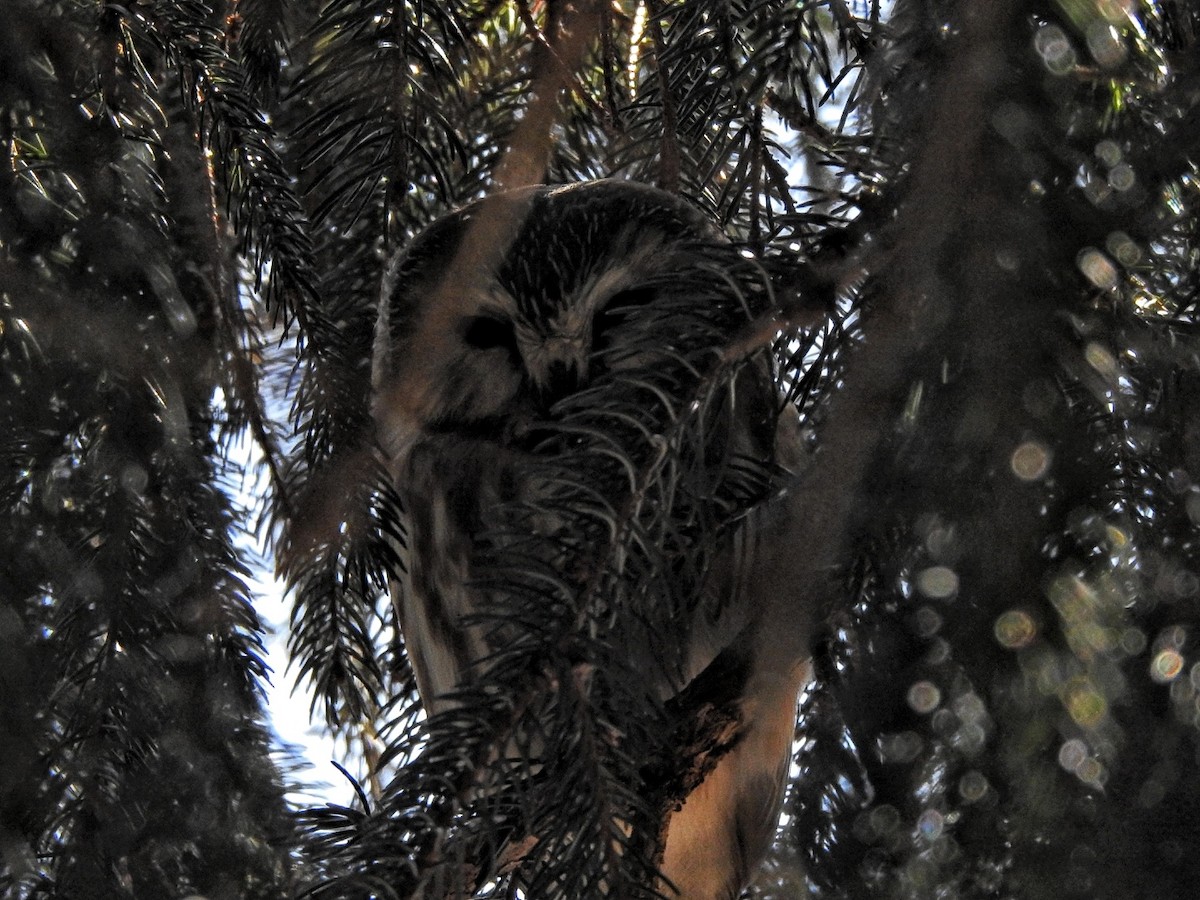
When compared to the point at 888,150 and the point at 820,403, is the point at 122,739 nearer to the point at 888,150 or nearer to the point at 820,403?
the point at 820,403

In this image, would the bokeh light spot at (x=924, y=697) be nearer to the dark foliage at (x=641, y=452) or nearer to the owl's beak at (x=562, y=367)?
the dark foliage at (x=641, y=452)

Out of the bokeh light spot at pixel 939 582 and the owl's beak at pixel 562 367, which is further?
the owl's beak at pixel 562 367

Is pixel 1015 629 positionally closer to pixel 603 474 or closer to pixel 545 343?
pixel 603 474

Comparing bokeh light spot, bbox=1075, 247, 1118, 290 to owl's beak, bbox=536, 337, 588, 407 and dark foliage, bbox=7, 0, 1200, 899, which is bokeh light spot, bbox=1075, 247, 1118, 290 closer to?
dark foliage, bbox=7, 0, 1200, 899

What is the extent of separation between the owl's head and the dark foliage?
0.27 ft

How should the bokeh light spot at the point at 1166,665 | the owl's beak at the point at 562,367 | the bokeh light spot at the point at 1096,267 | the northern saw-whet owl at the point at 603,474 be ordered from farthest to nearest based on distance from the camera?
1. the owl's beak at the point at 562,367
2. the northern saw-whet owl at the point at 603,474
3. the bokeh light spot at the point at 1096,267
4. the bokeh light spot at the point at 1166,665

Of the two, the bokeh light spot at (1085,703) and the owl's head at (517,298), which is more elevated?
the owl's head at (517,298)

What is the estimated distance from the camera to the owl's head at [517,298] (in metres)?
1.45

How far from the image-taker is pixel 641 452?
0.87m

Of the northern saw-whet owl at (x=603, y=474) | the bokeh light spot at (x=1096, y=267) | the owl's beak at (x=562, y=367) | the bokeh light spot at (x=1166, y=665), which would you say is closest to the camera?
the bokeh light spot at (x=1166, y=665)

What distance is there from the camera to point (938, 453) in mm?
514

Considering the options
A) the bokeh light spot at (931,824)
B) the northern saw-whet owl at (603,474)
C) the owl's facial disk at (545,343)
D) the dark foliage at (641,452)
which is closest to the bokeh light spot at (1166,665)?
the dark foliage at (641,452)

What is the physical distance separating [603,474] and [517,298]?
66 cm

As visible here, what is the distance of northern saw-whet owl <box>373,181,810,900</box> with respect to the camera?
83 centimetres
